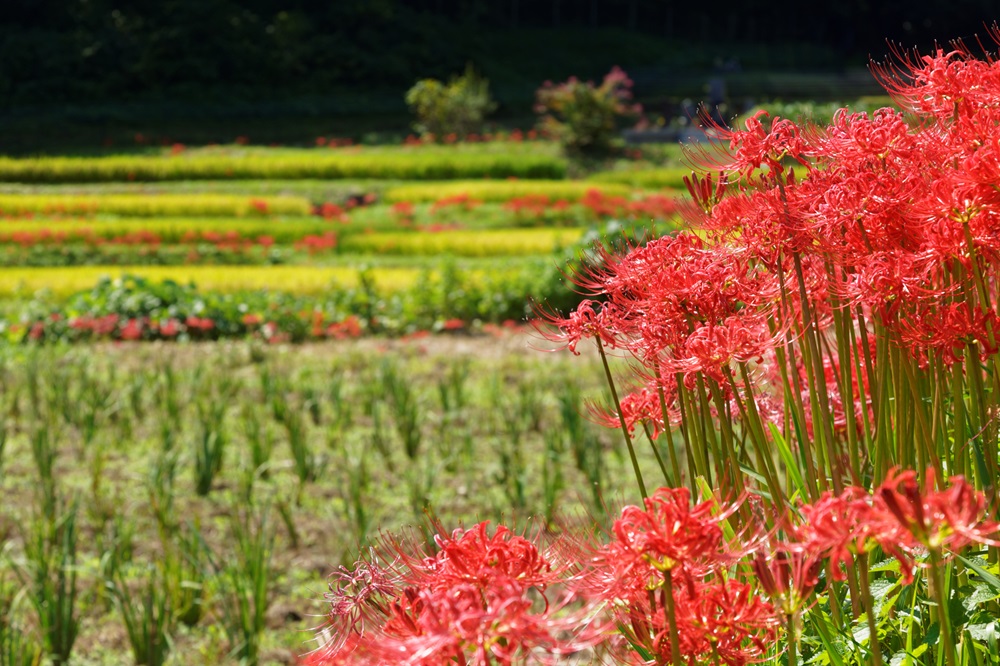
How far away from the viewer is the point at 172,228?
46.9 ft

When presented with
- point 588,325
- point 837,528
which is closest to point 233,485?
point 588,325

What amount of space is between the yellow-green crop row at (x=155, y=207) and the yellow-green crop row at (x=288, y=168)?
141 inches

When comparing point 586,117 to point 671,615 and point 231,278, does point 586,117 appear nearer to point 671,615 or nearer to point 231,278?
point 231,278

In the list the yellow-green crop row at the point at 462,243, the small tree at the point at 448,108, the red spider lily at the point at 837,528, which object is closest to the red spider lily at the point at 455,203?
the yellow-green crop row at the point at 462,243

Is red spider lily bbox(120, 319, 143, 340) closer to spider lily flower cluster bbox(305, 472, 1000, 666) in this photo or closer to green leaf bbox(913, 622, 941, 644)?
spider lily flower cluster bbox(305, 472, 1000, 666)

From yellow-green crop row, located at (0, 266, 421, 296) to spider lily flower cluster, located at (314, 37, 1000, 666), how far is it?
9.13 m

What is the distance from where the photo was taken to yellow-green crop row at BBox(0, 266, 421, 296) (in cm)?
1066

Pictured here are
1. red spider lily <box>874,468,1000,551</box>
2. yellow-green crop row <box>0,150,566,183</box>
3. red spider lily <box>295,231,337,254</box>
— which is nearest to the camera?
red spider lily <box>874,468,1000,551</box>

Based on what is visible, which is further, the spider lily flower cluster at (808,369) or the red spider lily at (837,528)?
the spider lily flower cluster at (808,369)

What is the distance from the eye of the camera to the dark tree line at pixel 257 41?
3020cm

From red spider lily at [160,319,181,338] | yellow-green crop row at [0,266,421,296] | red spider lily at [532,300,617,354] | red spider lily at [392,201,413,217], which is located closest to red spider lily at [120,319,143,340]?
red spider lily at [160,319,181,338]

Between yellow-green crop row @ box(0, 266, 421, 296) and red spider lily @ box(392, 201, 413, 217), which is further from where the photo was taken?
red spider lily @ box(392, 201, 413, 217)

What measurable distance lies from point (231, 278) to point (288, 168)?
31.7 ft

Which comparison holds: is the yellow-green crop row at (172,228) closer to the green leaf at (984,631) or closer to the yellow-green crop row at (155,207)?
the yellow-green crop row at (155,207)
